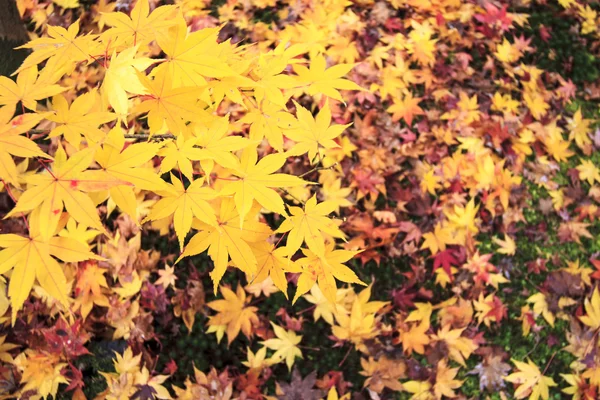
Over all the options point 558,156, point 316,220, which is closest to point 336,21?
point 558,156

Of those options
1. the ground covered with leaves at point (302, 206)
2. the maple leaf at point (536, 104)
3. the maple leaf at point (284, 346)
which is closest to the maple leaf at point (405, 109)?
the ground covered with leaves at point (302, 206)

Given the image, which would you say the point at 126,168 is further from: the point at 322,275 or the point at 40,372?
the point at 40,372

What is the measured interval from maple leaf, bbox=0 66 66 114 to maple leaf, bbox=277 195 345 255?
2.12 feet

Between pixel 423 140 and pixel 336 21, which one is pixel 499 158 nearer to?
pixel 423 140

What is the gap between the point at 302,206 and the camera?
2.54m

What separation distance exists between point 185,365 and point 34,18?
8.94 ft

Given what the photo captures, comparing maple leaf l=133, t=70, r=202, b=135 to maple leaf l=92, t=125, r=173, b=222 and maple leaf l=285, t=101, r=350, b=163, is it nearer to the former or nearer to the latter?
maple leaf l=92, t=125, r=173, b=222

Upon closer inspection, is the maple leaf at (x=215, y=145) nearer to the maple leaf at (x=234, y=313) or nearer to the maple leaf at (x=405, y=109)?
the maple leaf at (x=234, y=313)

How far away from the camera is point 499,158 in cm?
295

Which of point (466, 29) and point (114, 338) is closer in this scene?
point (114, 338)

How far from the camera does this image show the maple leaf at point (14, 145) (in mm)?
891

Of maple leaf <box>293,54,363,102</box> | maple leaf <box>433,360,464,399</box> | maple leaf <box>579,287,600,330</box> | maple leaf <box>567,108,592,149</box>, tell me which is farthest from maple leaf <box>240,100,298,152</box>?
maple leaf <box>567,108,592,149</box>

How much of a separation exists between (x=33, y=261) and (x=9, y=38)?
1805 millimetres

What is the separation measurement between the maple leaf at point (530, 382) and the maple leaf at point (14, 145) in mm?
2301
